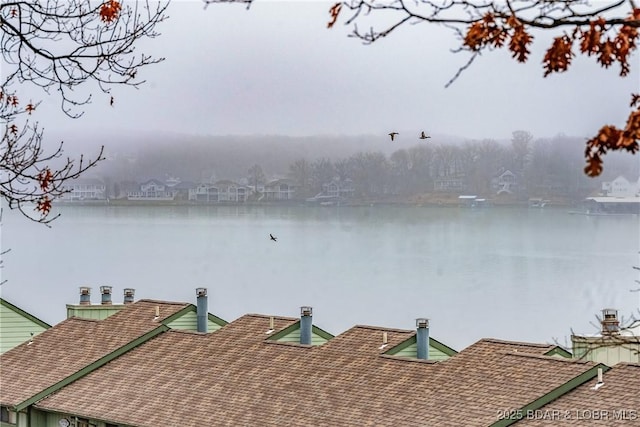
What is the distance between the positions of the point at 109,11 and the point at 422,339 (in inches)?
663

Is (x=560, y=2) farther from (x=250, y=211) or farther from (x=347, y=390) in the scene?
(x=250, y=211)

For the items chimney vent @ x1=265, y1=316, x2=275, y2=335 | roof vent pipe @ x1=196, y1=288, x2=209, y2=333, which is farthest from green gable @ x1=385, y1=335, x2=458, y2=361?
roof vent pipe @ x1=196, y1=288, x2=209, y2=333

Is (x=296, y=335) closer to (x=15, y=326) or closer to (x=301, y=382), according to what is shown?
(x=301, y=382)

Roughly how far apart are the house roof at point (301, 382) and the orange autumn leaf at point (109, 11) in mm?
11207

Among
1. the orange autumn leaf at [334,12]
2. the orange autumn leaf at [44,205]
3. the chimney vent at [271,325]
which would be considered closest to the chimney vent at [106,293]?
the chimney vent at [271,325]

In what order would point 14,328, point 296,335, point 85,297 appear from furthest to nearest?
point 85,297
point 14,328
point 296,335

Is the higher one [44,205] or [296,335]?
[44,205]

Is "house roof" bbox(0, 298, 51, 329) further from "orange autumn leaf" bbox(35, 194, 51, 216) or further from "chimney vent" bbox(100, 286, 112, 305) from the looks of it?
"orange autumn leaf" bbox(35, 194, 51, 216)

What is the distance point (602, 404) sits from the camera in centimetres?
2059

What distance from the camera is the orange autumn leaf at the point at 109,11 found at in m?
12.4

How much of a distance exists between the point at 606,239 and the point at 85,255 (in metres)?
29.4

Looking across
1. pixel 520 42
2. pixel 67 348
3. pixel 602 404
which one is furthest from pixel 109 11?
pixel 67 348

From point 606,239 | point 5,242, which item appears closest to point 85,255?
point 5,242

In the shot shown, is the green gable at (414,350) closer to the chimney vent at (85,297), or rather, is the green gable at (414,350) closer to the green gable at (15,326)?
the chimney vent at (85,297)
